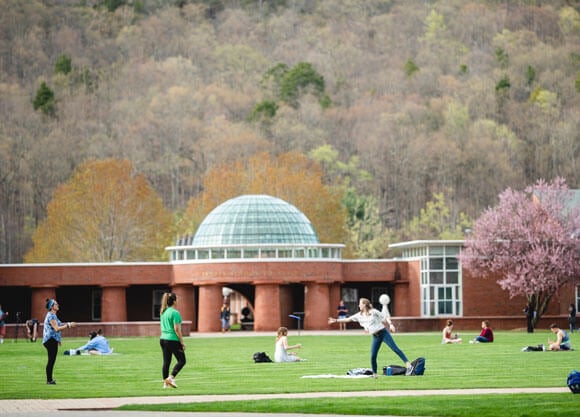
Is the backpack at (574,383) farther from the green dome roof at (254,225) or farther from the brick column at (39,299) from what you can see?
the brick column at (39,299)

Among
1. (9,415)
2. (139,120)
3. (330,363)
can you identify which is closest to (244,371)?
(330,363)

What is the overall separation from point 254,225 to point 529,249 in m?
17.3

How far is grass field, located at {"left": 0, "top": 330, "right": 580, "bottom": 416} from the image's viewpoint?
813 inches

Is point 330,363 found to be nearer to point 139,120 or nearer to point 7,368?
point 7,368

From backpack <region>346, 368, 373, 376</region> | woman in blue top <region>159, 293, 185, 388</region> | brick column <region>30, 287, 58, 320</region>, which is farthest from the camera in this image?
brick column <region>30, 287, 58, 320</region>

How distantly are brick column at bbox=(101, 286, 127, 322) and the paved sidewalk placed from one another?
48.4m

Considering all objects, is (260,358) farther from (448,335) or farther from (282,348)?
(448,335)

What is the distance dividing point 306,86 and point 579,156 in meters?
44.2

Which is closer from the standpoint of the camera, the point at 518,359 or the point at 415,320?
the point at 518,359

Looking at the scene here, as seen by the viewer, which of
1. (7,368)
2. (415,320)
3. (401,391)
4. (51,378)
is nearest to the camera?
(401,391)

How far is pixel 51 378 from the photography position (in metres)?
26.0

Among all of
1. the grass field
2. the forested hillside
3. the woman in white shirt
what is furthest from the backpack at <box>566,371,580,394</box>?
the forested hillside

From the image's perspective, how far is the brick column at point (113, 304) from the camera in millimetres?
70562

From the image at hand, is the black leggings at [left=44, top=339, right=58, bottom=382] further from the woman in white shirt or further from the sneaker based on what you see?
the woman in white shirt
